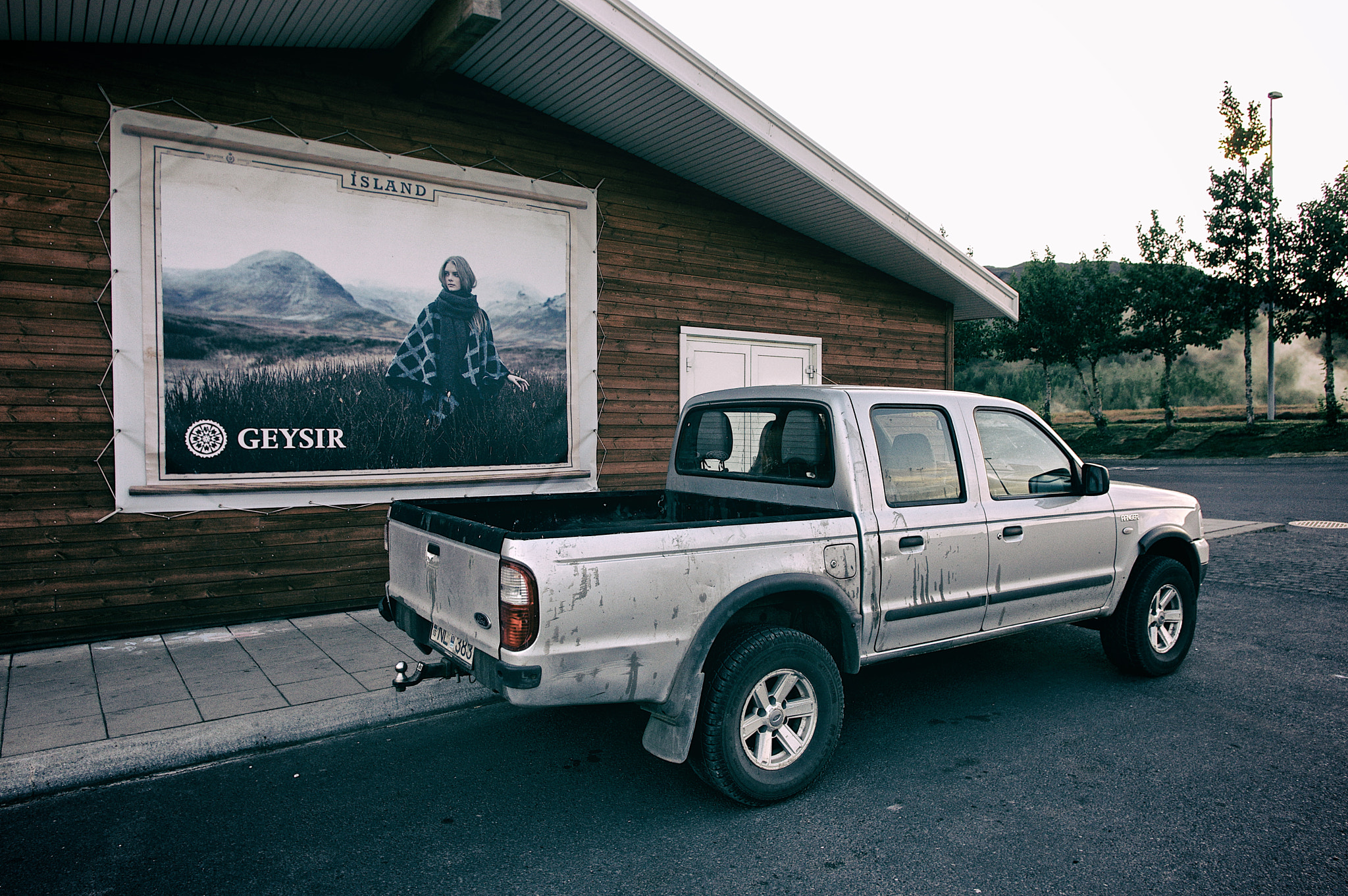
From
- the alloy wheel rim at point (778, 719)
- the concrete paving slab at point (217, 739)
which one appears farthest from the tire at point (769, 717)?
the concrete paving slab at point (217, 739)

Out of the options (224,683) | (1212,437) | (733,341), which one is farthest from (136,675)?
(1212,437)

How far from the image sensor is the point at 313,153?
21.4 ft

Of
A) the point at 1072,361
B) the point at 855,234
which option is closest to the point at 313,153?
the point at 855,234

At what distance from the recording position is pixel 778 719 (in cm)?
352

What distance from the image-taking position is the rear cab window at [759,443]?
411cm

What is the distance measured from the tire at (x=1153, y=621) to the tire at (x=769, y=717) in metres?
2.53

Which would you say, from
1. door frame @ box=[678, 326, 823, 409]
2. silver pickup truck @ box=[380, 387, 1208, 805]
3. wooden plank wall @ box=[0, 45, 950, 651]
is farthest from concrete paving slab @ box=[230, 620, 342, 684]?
door frame @ box=[678, 326, 823, 409]

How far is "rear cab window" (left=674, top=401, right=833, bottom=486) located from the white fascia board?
10.8ft

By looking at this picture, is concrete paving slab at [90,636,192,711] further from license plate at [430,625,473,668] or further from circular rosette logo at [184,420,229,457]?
license plate at [430,625,473,668]

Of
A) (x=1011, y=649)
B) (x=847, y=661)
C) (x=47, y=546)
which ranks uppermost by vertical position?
(x=47, y=546)

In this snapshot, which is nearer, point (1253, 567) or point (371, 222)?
point (371, 222)

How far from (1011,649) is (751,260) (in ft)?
16.6

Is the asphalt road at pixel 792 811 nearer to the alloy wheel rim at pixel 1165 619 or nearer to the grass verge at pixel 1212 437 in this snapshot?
the alloy wheel rim at pixel 1165 619

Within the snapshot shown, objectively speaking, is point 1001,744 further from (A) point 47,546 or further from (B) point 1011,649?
(A) point 47,546
